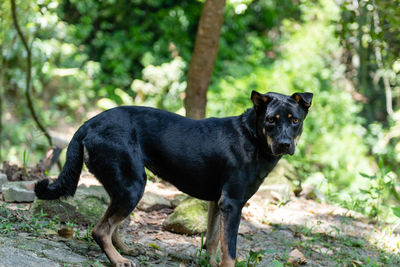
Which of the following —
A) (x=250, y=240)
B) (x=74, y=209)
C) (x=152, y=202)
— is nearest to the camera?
(x=74, y=209)

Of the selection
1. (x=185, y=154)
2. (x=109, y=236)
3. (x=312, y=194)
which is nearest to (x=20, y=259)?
(x=109, y=236)

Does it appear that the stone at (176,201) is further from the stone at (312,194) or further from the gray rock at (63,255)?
the stone at (312,194)

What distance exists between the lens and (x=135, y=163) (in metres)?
3.76

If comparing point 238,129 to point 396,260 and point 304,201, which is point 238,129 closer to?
point 396,260

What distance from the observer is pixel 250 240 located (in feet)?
16.5

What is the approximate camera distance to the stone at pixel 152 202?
17.9ft

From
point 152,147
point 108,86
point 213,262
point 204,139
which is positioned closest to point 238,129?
point 204,139

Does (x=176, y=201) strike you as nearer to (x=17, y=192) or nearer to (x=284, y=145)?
(x=17, y=192)

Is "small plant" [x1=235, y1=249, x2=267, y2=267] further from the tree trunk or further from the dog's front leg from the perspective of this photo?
the tree trunk

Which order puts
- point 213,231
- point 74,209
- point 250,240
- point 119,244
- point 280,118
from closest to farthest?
point 280,118 → point 119,244 → point 213,231 → point 74,209 → point 250,240

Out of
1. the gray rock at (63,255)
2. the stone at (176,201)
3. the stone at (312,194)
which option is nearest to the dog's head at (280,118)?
the gray rock at (63,255)

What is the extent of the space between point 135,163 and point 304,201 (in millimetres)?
3874

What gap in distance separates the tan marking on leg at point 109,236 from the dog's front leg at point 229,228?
0.81m

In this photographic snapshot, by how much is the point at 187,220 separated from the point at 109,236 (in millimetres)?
1397
